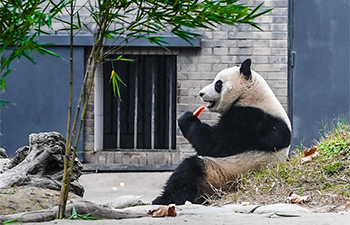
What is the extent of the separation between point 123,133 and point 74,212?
8.86m

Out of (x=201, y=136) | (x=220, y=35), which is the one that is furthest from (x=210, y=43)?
(x=201, y=136)

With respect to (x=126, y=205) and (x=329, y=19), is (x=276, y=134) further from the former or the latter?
(x=329, y=19)

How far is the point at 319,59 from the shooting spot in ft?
39.1

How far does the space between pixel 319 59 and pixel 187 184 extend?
19.0 ft

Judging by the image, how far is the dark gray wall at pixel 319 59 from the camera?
1184 cm

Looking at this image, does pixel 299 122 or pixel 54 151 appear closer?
pixel 54 151

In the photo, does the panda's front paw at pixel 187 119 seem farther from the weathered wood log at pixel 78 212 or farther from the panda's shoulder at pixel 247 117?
the weathered wood log at pixel 78 212

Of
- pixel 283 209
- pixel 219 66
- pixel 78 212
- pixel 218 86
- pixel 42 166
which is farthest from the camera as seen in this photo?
pixel 219 66

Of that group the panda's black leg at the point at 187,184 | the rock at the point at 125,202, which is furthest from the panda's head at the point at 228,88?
the rock at the point at 125,202

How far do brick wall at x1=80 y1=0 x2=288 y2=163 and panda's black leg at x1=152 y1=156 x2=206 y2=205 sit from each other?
4760 millimetres

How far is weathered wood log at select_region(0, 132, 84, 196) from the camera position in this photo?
643cm

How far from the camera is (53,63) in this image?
1191 cm

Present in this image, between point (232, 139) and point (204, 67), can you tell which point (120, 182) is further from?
point (232, 139)

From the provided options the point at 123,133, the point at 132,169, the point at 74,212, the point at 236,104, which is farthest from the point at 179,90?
the point at 74,212
